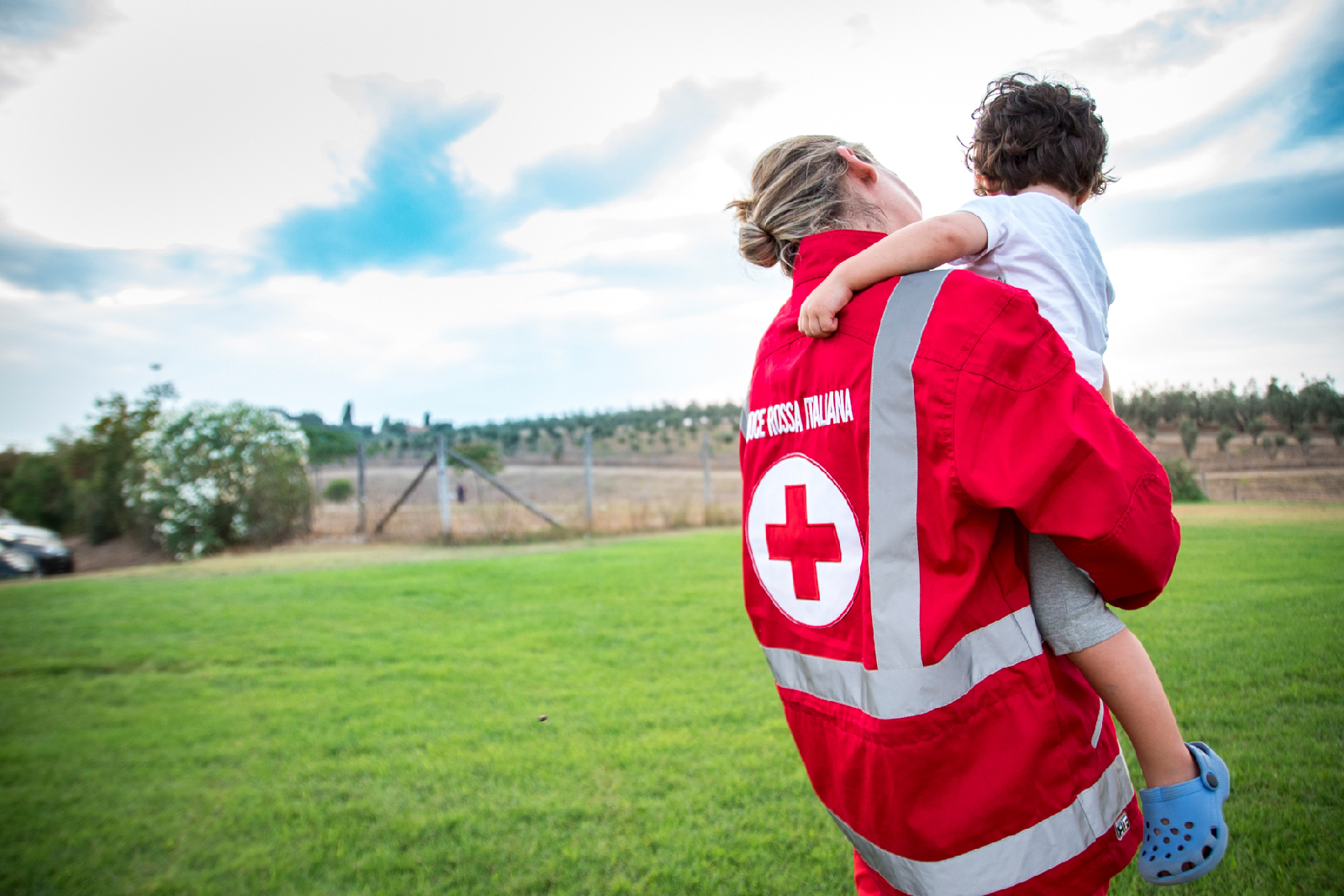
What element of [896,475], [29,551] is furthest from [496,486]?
[896,475]

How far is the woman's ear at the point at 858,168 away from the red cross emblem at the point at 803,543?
2.18 feet

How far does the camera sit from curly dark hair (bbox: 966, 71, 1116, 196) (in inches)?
61.9

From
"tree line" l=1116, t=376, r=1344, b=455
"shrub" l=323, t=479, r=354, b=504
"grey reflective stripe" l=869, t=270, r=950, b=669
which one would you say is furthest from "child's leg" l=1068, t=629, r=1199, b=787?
"shrub" l=323, t=479, r=354, b=504

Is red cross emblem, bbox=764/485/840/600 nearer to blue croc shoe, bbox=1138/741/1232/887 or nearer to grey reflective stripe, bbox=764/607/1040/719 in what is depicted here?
grey reflective stripe, bbox=764/607/1040/719

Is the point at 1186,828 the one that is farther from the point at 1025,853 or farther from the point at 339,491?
the point at 339,491

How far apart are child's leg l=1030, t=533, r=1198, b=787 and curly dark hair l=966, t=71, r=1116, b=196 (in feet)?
2.99

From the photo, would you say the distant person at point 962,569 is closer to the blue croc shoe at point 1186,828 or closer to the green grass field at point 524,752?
the blue croc shoe at point 1186,828

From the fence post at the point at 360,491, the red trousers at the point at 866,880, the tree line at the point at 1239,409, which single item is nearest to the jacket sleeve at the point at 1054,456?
the red trousers at the point at 866,880

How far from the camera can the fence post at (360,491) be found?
1766cm

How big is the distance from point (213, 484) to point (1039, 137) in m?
19.4

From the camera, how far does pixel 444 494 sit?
16.0m

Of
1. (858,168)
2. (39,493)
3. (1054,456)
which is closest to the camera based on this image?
(1054,456)

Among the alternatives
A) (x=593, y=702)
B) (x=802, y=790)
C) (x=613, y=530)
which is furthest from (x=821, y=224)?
(x=613, y=530)

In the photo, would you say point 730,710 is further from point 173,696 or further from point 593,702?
point 173,696
